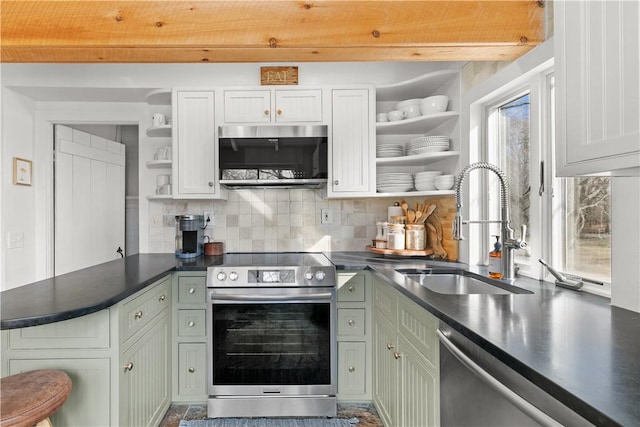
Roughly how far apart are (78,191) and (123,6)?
Answer: 196 cm

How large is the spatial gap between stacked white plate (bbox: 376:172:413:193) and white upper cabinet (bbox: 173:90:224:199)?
3.96ft

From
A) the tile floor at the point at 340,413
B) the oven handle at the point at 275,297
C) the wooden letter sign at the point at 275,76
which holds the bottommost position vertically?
the tile floor at the point at 340,413

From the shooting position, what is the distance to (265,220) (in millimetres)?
2910

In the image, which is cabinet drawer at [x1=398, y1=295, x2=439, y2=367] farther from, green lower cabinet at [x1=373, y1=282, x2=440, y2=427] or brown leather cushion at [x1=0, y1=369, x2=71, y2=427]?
brown leather cushion at [x1=0, y1=369, x2=71, y2=427]

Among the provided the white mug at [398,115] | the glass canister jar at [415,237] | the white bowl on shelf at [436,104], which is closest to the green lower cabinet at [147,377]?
the glass canister jar at [415,237]

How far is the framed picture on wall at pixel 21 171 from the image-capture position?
263cm

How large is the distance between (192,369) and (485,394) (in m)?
1.82

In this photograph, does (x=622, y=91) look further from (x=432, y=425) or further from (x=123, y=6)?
(x=123, y=6)

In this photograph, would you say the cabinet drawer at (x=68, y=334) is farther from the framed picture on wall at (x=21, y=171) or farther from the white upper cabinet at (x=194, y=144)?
the framed picture on wall at (x=21, y=171)

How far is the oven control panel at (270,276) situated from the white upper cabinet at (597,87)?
143cm

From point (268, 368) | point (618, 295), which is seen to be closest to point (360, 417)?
point (268, 368)

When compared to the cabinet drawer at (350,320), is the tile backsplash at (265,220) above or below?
above

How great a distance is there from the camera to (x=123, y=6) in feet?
5.32

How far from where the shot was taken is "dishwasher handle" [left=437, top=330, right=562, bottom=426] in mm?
741
